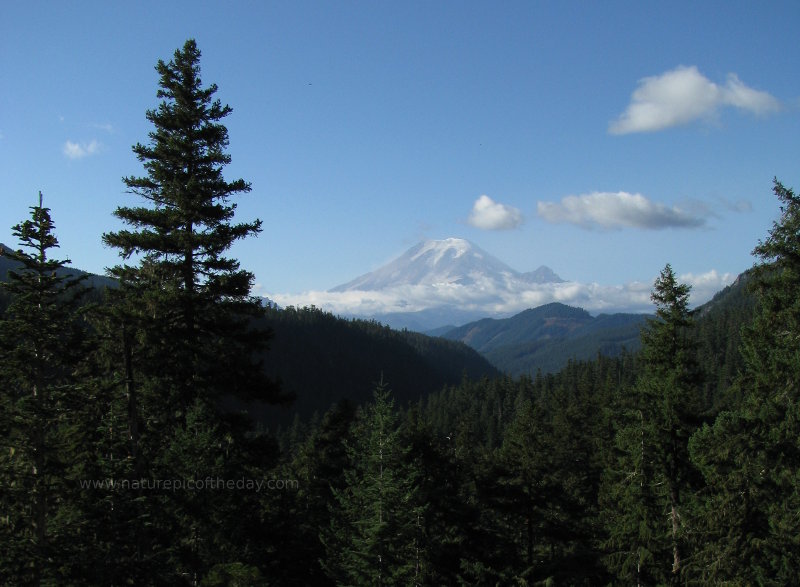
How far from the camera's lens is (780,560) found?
49.1ft

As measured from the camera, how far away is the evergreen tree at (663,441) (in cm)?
1870

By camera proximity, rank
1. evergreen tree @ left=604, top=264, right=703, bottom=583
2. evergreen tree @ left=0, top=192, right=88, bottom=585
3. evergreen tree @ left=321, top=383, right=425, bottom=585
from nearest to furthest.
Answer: evergreen tree @ left=0, top=192, right=88, bottom=585
evergreen tree @ left=321, top=383, right=425, bottom=585
evergreen tree @ left=604, top=264, right=703, bottom=583

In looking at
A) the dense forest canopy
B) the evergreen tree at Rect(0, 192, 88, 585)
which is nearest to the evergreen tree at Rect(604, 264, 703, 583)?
the dense forest canopy

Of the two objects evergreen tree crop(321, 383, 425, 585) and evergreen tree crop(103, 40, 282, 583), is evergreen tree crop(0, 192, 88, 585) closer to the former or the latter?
evergreen tree crop(103, 40, 282, 583)

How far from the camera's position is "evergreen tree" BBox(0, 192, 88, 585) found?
898 cm

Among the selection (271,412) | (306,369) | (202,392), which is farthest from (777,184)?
(306,369)

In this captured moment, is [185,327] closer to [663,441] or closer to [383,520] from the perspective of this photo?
[383,520]

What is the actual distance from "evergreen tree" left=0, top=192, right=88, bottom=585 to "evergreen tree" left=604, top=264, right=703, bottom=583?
686 inches

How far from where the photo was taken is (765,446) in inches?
588

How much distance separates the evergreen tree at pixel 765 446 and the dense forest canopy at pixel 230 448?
6cm

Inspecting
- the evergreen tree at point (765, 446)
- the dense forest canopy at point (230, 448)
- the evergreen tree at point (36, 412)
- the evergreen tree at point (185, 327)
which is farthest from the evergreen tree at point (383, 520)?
the evergreen tree at point (765, 446)

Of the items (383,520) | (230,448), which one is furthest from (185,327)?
(383,520)

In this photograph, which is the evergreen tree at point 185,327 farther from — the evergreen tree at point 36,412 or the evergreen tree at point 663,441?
the evergreen tree at point 663,441

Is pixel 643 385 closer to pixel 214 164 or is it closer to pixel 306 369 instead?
pixel 214 164
